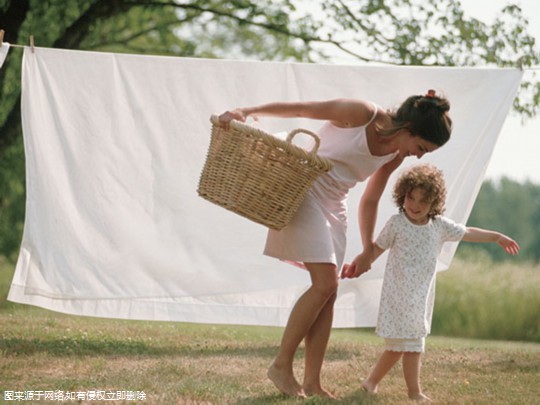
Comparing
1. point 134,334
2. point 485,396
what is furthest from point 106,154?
point 485,396

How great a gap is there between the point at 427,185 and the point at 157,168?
1656mm

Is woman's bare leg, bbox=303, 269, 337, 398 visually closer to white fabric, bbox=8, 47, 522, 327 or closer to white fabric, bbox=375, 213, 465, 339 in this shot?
white fabric, bbox=375, 213, 465, 339

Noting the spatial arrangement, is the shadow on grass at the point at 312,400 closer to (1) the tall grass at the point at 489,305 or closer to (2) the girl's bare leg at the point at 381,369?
(2) the girl's bare leg at the point at 381,369

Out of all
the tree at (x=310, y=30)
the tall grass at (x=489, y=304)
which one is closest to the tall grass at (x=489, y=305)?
the tall grass at (x=489, y=304)

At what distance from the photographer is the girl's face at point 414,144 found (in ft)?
10.5

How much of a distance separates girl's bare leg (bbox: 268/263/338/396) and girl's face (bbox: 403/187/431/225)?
438 millimetres

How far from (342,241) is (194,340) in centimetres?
194

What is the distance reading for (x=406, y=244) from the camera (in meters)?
3.47

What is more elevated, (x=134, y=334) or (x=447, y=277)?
(x=447, y=277)

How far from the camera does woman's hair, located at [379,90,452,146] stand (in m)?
3.20

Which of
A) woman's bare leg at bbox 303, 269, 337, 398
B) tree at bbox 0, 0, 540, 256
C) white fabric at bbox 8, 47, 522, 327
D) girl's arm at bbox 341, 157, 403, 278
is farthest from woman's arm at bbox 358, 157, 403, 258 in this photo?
tree at bbox 0, 0, 540, 256

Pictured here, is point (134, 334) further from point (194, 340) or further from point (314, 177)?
point (314, 177)

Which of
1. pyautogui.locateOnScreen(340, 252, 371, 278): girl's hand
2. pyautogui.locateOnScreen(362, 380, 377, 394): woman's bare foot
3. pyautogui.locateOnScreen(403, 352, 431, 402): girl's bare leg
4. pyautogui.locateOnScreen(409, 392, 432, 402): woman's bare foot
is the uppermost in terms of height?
pyautogui.locateOnScreen(340, 252, 371, 278): girl's hand

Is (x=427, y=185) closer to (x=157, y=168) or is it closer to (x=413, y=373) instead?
(x=413, y=373)
